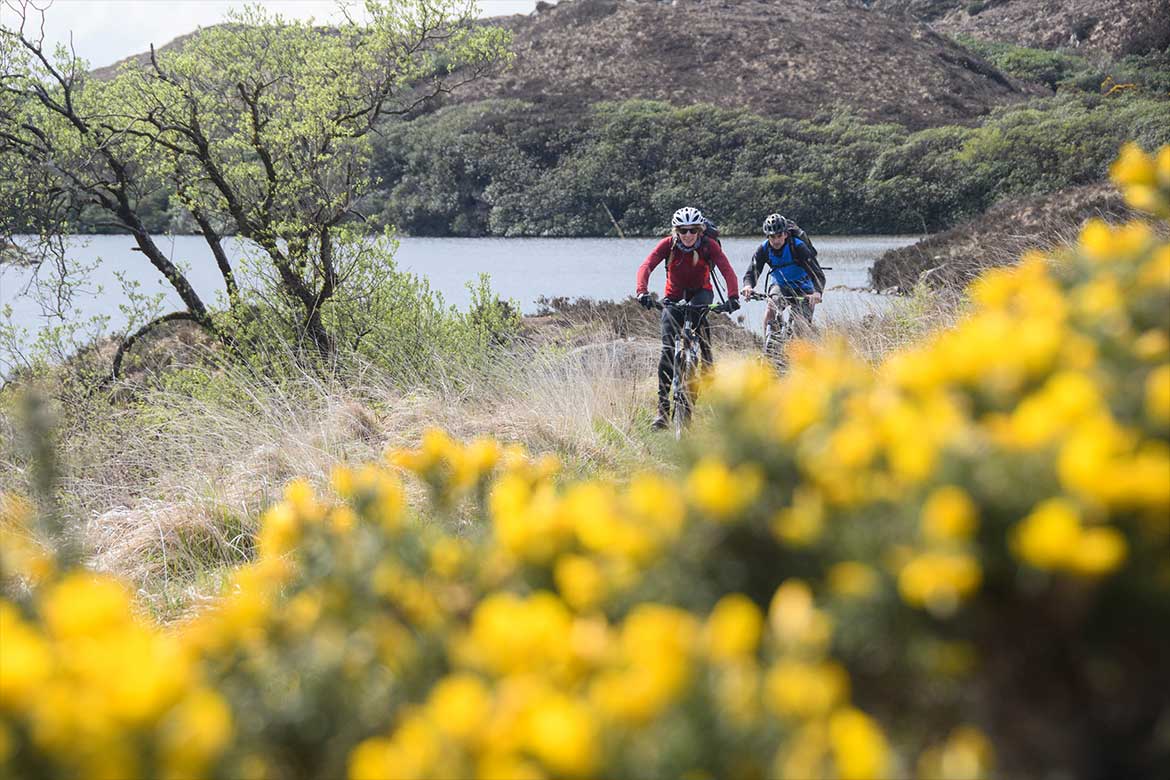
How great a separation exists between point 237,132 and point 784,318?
21.5ft

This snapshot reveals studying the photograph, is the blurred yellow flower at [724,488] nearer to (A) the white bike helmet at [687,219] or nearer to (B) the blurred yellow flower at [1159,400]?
(B) the blurred yellow flower at [1159,400]

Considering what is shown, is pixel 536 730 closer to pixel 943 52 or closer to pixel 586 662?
pixel 586 662

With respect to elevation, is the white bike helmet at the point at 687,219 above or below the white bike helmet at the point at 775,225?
above

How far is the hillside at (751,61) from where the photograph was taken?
4825 centimetres

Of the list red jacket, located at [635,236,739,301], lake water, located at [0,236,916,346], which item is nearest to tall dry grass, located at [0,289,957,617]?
red jacket, located at [635,236,739,301]

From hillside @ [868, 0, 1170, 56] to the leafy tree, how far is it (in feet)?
179

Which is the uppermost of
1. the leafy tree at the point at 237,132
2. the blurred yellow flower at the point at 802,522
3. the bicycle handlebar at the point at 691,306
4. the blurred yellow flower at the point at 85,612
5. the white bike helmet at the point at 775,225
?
the leafy tree at the point at 237,132

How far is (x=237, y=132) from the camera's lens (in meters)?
9.98

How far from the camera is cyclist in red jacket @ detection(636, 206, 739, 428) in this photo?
6.75 meters

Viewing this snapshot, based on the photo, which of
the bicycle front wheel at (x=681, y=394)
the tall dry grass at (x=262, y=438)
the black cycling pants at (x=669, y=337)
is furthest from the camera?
the black cycling pants at (x=669, y=337)

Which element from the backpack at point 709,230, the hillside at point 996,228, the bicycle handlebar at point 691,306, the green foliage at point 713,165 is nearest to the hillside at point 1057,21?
the green foliage at point 713,165

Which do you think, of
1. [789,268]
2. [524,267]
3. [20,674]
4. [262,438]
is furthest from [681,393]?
[524,267]

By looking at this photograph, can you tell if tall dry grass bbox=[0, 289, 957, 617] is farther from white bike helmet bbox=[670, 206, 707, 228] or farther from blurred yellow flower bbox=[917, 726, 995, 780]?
blurred yellow flower bbox=[917, 726, 995, 780]

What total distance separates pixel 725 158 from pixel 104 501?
3955cm
